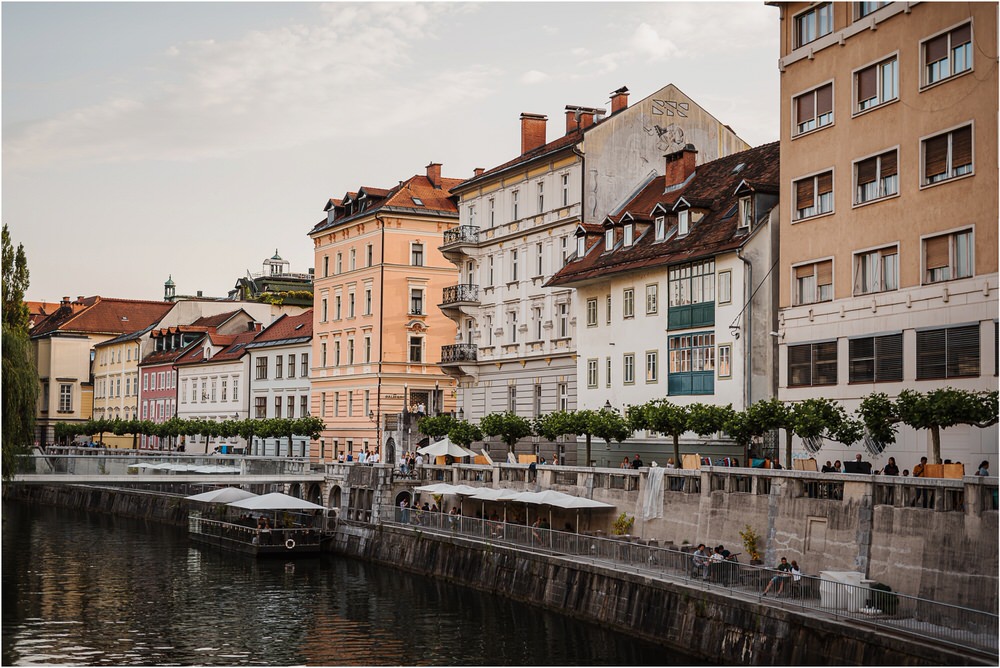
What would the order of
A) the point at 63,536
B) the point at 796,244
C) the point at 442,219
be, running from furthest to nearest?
the point at 442,219, the point at 63,536, the point at 796,244

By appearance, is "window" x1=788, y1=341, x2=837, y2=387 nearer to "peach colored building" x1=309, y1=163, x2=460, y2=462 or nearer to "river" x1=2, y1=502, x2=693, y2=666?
"river" x1=2, y1=502, x2=693, y2=666

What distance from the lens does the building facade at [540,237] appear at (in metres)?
59.7

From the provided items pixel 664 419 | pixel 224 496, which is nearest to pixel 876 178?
pixel 664 419

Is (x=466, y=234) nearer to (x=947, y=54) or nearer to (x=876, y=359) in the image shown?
(x=876, y=359)

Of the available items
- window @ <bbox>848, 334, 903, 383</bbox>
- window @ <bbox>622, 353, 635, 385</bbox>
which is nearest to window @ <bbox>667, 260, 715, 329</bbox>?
window @ <bbox>622, 353, 635, 385</bbox>

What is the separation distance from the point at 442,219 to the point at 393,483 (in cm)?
2485

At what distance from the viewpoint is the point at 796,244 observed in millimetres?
42281

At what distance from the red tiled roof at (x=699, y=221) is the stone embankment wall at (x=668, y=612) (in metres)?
13.4

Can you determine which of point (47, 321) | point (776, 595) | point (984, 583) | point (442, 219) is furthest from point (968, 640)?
point (47, 321)

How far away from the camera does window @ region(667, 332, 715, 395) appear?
159 feet

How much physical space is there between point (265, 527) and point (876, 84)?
3346 cm

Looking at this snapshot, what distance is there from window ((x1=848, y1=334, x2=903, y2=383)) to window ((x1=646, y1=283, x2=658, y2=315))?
1281cm

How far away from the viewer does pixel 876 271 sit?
3878 centimetres

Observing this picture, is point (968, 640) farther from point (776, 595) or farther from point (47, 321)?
point (47, 321)
